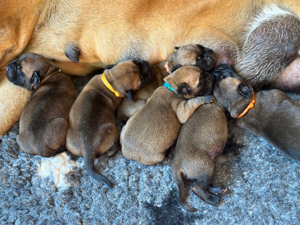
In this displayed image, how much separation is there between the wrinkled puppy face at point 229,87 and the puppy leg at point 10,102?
128cm

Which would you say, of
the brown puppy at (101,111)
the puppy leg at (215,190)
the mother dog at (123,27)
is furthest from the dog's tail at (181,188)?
the mother dog at (123,27)

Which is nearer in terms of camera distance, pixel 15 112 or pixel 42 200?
pixel 42 200

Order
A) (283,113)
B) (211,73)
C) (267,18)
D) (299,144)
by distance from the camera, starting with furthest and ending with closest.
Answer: (211,73) < (267,18) < (283,113) < (299,144)

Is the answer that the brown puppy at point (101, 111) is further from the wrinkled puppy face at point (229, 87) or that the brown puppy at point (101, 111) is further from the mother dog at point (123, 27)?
the wrinkled puppy face at point (229, 87)

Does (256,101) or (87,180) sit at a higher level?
(256,101)

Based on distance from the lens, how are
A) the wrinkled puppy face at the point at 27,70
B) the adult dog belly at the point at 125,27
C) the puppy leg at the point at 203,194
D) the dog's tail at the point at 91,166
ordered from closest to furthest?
the puppy leg at the point at 203,194 < the dog's tail at the point at 91,166 < the adult dog belly at the point at 125,27 < the wrinkled puppy face at the point at 27,70

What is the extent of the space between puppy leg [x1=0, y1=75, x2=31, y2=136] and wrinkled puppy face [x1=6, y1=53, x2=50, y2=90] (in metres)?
0.06

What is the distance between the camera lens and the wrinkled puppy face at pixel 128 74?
1.71m

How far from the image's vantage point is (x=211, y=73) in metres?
1.69

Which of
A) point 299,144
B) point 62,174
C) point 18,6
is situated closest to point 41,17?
point 18,6

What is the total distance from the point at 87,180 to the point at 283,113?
121cm

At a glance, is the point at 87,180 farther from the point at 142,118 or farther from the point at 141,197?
the point at 142,118

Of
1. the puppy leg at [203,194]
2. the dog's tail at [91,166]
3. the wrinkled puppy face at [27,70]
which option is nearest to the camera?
the puppy leg at [203,194]

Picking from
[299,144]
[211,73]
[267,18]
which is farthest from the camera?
[211,73]
